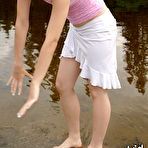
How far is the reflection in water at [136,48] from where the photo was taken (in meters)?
4.73

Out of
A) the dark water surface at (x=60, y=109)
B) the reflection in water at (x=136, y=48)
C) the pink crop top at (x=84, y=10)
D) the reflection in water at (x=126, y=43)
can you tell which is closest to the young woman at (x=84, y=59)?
the pink crop top at (x=84, y=10)

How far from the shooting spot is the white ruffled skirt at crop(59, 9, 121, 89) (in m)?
2.56

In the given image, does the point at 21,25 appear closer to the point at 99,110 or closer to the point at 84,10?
the point at 84,10

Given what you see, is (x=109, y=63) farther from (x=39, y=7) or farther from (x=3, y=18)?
(x=39, y=7)

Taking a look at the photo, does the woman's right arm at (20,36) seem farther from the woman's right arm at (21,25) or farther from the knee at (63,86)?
the knee at (63,86)

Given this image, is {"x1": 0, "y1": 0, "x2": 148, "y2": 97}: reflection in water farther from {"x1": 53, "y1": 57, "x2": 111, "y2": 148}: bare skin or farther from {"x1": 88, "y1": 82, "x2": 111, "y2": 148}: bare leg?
{"x1": 88, "y1": 82, "x2": 111, "y2": 148}: bare leg

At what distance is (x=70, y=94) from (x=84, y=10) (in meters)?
0.68

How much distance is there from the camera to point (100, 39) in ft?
8.41

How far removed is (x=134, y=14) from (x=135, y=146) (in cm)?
653

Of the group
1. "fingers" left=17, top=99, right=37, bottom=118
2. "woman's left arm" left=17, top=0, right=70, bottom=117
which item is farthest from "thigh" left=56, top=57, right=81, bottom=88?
"fingers" left=17, top=99, right=37, bottom=118

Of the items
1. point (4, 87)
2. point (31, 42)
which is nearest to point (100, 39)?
point (4, 87)

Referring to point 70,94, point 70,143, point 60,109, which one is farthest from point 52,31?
point 60,109

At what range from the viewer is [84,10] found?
2496 mm

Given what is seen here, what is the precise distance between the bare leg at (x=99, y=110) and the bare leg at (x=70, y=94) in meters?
0.17
